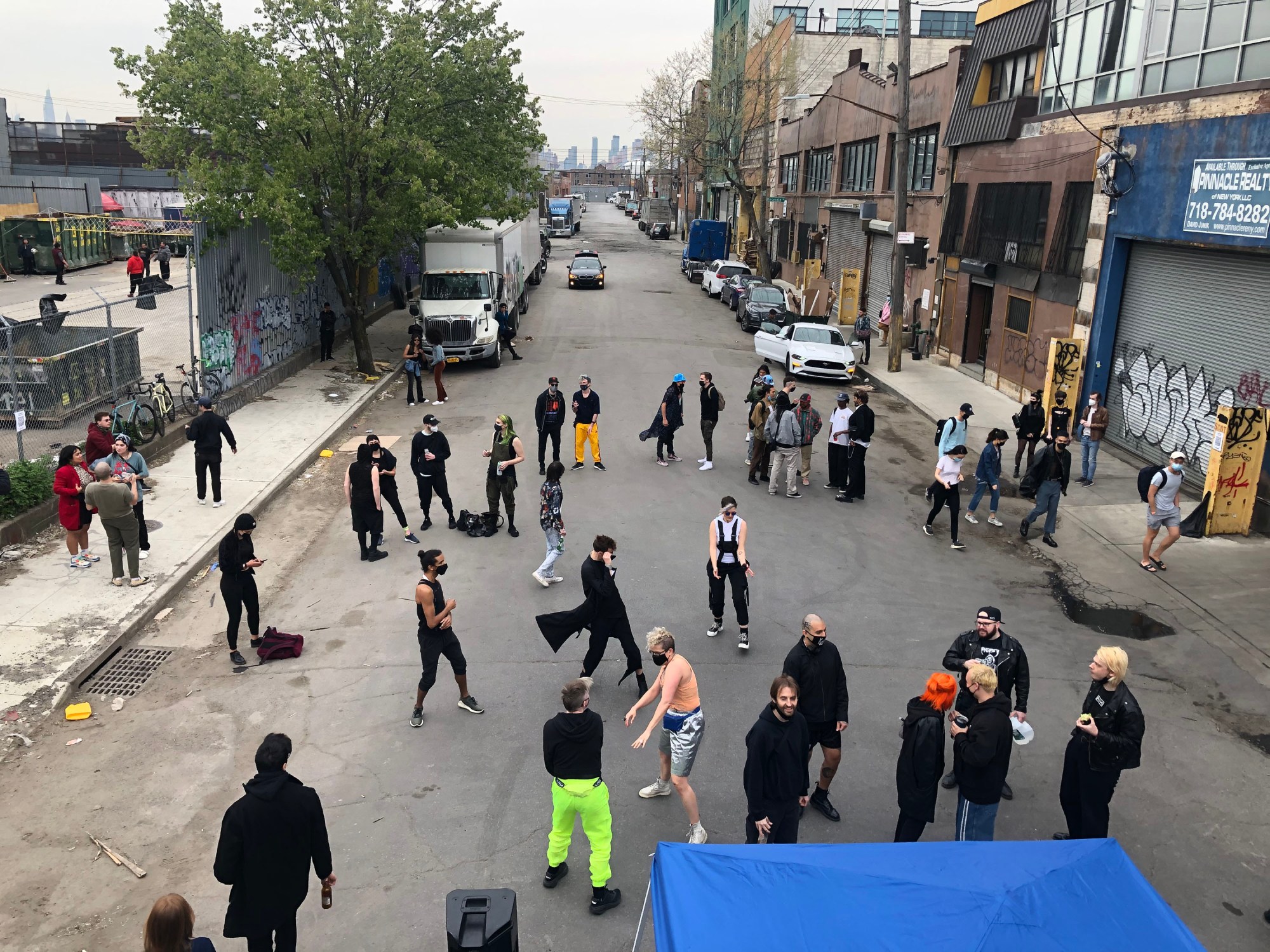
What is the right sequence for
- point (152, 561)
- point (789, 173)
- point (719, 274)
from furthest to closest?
point (789, 173) → point (719, 274) → point (152, 561)

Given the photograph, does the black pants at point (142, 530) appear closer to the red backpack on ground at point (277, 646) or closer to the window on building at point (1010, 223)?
the red backpack on ground at point (277, 646)

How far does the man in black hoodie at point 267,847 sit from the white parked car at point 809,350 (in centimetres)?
2006

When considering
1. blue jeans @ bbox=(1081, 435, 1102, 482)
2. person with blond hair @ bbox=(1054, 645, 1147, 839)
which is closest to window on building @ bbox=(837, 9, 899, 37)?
blue jeans @ bbox=(1081, 435, 1102, 482)

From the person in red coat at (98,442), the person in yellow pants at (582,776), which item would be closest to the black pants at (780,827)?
the person in yellow pants at (582,776)

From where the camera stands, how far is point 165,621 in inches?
411

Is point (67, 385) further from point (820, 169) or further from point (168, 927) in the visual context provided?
point (820, 169)

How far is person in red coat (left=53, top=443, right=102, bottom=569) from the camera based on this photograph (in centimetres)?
1075

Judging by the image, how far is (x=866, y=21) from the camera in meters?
58.0

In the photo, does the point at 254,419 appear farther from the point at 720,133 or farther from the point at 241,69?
the point at 720,133

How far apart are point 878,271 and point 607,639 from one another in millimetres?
27872

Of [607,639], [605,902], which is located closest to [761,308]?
[607,639]

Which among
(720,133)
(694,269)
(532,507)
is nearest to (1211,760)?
(532,507)

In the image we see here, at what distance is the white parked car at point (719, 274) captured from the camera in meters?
39.8

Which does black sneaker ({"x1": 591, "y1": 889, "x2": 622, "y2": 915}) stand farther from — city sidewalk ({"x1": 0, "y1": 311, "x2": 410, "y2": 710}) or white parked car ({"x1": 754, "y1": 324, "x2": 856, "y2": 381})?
white parked car ({"x1": 754, "y1": 324, "x2": 856, "y2": 381})
